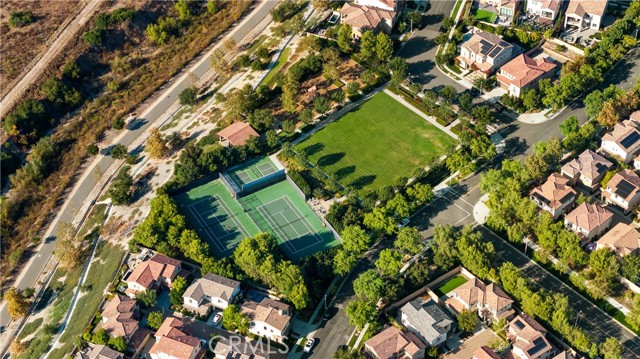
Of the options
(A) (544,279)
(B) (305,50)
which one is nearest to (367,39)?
(B) (305,50)

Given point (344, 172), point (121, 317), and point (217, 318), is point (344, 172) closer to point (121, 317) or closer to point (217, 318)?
point (217, 318)

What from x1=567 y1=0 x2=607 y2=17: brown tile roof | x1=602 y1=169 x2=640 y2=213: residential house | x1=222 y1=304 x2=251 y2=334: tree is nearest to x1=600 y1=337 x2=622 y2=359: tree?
x1=602 y1=169 x2=640 y2=213: residential house

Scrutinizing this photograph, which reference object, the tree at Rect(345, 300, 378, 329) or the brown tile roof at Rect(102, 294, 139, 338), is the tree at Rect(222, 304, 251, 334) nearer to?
the brown tile roof at Rect(102, 294, 139, 338)

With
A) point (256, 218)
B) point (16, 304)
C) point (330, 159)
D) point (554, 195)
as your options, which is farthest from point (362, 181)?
point (16, 304)

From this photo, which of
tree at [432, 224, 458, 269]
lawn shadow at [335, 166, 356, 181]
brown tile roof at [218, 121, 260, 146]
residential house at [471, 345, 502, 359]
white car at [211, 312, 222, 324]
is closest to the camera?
residential house at [471, 345, 502, 359]

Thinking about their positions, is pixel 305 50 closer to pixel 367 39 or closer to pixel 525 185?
pixel 367 39

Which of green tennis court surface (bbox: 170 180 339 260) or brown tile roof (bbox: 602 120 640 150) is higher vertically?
brown tile roof (bbox: 602 120 640 150)
